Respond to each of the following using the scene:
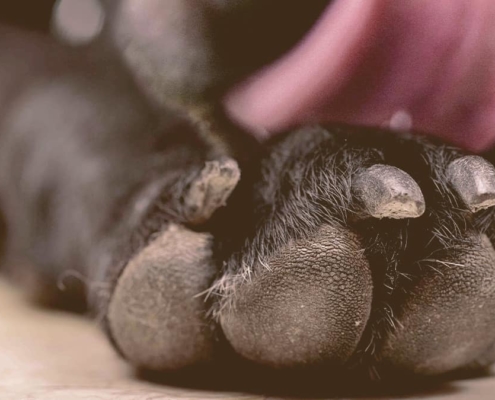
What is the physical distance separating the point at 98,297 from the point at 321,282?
0.30 metres

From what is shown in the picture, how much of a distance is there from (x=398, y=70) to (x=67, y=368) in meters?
0.40

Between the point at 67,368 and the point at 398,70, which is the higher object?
the point at 398,70

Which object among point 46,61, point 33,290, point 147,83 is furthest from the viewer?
point 46,61

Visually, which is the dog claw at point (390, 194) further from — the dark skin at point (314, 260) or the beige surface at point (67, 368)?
the beige surface at point (67, 368)

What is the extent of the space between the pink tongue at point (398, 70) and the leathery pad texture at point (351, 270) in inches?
4.2

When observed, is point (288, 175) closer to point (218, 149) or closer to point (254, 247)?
point (254, 247)

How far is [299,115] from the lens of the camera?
687mm

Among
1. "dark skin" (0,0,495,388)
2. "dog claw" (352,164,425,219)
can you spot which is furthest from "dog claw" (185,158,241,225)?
"dog claw" (352,164,425,219)

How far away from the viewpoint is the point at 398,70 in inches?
25.8

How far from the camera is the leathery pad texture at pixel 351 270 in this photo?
49 centimetres

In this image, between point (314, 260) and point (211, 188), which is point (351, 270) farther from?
point (211, 188)

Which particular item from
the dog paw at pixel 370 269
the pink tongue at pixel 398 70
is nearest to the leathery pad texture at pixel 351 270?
the dog paw at pixel 370 269

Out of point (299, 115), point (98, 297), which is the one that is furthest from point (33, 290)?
point (299, 115)

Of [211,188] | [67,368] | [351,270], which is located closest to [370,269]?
[351,270]
